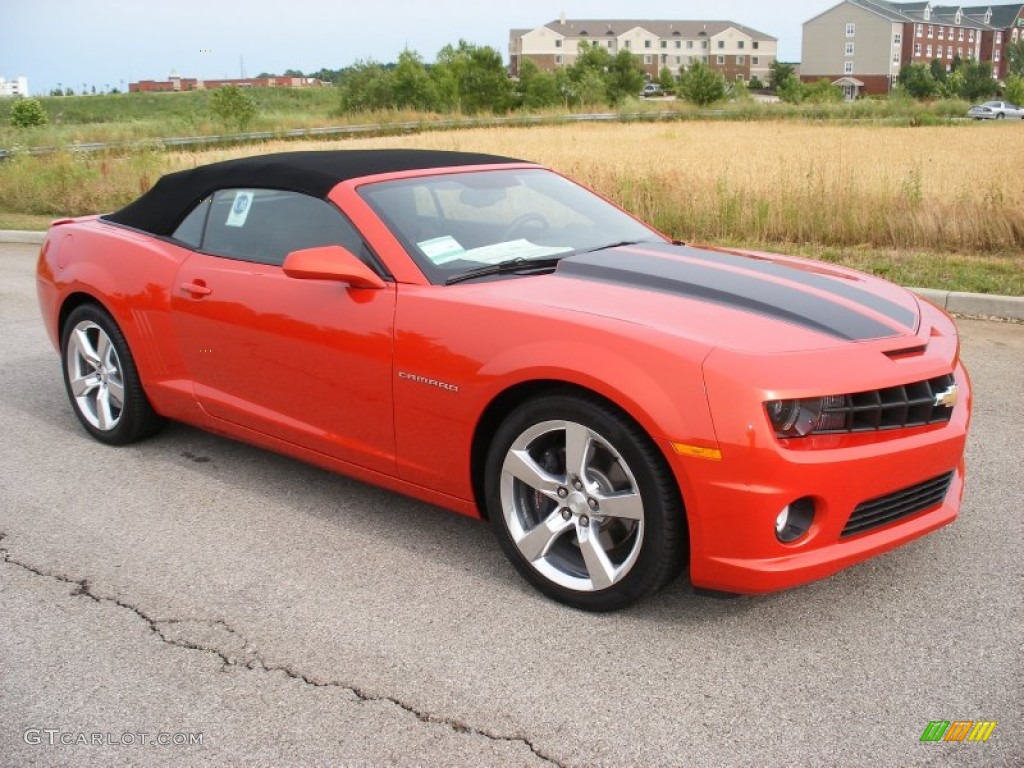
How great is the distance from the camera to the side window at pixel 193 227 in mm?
4723

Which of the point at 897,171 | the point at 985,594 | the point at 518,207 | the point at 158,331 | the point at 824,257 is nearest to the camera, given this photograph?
the point at 985,594

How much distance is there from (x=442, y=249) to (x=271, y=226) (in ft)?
2.98

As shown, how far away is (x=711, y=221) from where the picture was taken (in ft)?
37.0

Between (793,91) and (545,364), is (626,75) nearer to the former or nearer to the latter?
(793,91)

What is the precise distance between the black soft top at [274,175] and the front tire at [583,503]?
1.48 m

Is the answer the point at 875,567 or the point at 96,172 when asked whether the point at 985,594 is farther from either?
the point at 96,172

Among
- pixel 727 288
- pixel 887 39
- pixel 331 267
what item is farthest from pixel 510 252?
pixel 887 39

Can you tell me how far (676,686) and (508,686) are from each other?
0.48m

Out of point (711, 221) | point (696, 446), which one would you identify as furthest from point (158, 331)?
point (711, 221)

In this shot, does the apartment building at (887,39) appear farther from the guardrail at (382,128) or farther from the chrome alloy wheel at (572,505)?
the chrome alloy wheel at (572,505)

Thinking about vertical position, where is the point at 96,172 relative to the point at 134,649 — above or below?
above

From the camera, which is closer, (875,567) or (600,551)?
(600,551)

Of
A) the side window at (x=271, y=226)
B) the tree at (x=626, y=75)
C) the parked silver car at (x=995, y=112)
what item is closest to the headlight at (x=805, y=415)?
the side window at (x=271, y=226)

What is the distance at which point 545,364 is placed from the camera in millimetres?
3260
